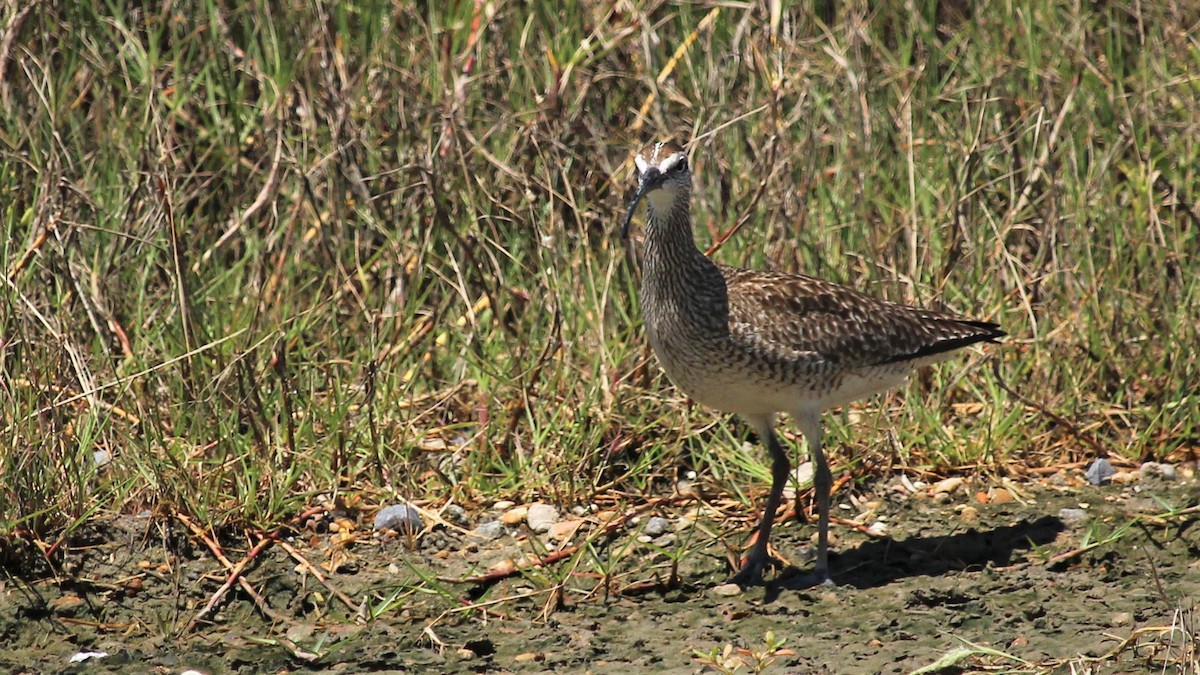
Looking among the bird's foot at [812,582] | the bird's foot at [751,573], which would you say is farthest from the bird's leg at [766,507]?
the bird's foot at [812,582]

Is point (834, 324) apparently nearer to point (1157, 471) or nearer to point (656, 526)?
point (656, 526)

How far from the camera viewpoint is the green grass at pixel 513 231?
635 cm

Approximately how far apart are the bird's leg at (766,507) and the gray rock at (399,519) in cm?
120

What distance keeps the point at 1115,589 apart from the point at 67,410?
12.6 feet

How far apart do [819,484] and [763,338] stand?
60cm

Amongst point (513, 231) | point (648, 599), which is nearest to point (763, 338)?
point (648, 599)

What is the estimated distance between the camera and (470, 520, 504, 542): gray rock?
6197mm

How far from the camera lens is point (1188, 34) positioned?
766 cm

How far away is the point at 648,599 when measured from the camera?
229 inches

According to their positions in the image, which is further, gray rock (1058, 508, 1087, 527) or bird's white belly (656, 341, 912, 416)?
gray rock (1058, 508, 1087, 527)

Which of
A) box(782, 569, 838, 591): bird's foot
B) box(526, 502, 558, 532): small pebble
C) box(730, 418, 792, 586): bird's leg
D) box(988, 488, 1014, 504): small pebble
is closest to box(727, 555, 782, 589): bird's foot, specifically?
box(730, 418, 792, 586): bird's leg

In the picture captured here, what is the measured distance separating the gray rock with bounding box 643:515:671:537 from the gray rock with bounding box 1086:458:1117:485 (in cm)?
172

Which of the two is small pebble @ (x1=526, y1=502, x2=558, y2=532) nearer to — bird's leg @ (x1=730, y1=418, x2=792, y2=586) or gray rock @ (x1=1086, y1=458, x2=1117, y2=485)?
bird's leg @ (x1=730, y1=418, x2=792, y2=586)

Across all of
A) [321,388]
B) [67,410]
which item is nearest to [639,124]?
[321,388]
